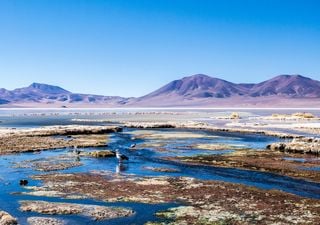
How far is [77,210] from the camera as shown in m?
23.8

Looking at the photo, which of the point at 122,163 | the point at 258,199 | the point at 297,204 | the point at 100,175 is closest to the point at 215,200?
the point at 258,199

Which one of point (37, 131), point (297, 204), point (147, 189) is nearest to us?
point (297, 204)

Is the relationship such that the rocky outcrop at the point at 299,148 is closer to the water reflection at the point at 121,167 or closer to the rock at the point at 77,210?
the water reflection at the point at 121,167

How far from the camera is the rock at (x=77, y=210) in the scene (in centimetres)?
2312

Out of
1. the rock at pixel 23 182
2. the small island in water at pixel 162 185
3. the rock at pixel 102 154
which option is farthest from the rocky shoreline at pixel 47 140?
the rock at pixel 23 182

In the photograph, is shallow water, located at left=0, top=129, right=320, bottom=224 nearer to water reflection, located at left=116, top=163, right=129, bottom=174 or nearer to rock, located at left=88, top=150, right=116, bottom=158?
water reflection, located at left=116, top=163, right=129, bottom=174

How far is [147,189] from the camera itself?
29.3m

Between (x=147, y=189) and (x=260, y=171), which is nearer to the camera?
(x=147, y=189)

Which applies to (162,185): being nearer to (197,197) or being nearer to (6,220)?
(197,197)

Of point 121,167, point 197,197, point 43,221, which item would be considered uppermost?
point 121,167

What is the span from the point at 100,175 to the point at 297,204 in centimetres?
1555

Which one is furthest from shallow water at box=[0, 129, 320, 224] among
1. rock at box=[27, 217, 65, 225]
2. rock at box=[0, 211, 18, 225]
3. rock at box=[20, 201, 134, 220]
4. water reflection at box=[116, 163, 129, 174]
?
rock at box=[0, 211, 18, 225]

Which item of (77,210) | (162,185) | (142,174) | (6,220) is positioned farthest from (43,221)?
(142,174)

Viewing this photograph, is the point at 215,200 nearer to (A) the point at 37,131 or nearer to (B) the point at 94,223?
(B) the point at 94,223
